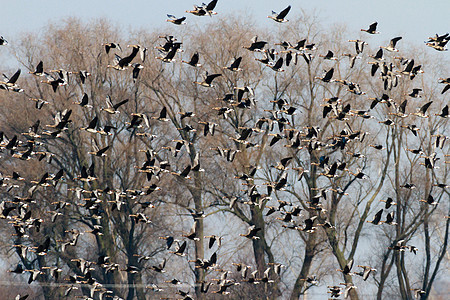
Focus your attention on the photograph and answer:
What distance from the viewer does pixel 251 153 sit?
3962 cm

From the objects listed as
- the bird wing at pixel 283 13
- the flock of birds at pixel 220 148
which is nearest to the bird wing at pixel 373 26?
the flock of birds at pixel 220 148

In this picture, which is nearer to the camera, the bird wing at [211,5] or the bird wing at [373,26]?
the bird wing at [211,5]

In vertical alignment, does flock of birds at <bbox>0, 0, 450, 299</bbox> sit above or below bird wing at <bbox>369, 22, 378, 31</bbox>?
below

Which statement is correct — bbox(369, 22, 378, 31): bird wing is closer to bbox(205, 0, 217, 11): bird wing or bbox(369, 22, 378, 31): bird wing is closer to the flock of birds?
the flock of birds

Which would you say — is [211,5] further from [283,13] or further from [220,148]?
[220,148]

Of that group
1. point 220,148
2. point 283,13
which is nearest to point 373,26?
point 283,13

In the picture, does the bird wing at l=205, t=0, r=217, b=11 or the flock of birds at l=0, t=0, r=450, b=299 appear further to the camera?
the flock of birds at l=0, t=0, r=450, b=299

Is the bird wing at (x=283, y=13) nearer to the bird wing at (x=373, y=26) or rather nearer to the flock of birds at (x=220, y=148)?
the flock of birds at (x=220, y=148)

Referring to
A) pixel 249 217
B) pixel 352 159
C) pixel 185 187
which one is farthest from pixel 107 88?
pixel 352 159

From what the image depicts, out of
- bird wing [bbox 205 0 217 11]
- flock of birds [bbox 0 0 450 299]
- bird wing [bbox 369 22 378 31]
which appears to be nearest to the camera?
bird wing [bbox 205 0 217 11]

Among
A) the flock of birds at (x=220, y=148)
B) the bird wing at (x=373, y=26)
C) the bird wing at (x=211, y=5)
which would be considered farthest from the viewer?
the flock of birds at (x=220, y=148)

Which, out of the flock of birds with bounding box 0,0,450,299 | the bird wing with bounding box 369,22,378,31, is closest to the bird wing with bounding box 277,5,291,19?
the flock of birds with bounding box 0,0,450,299

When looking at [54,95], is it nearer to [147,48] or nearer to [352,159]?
[147,48]

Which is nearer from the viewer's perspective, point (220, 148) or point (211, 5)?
point (211, 5)
